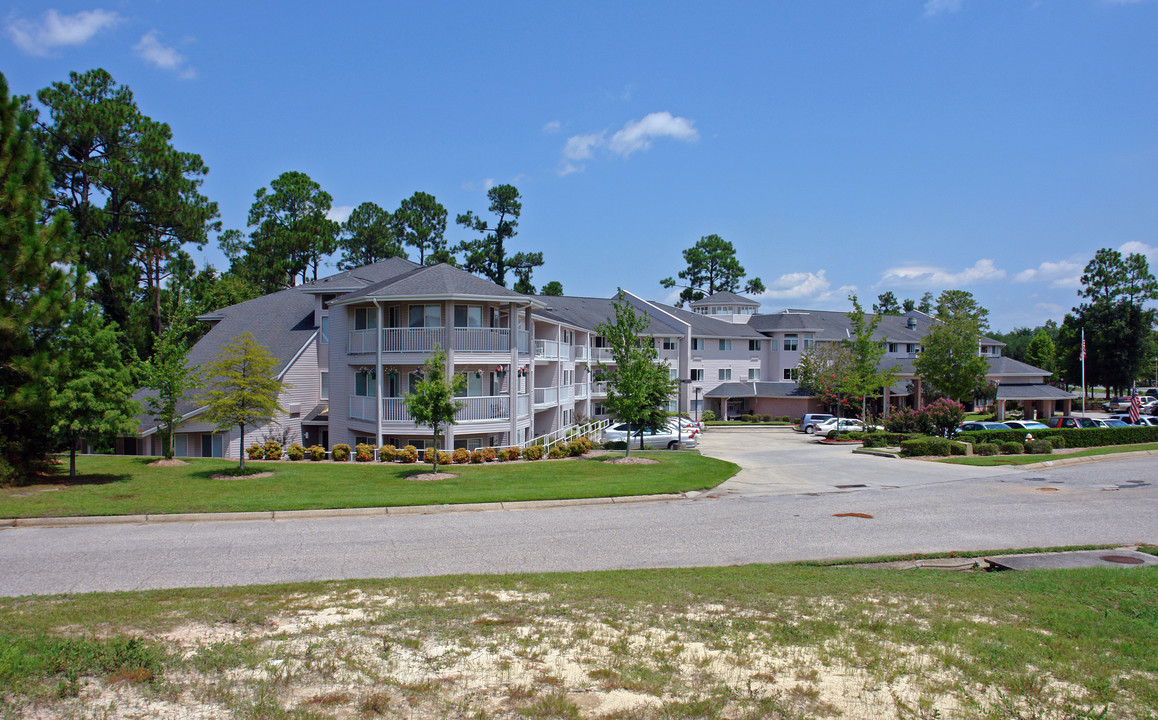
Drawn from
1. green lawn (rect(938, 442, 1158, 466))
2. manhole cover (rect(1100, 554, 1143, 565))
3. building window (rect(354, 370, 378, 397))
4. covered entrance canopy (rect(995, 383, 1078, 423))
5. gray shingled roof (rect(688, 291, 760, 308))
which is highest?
gray shingled roof (rect(688, 291, 760, 308))

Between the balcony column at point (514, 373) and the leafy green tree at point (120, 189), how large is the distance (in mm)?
24412

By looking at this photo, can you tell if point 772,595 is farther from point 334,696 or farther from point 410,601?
point 334,696

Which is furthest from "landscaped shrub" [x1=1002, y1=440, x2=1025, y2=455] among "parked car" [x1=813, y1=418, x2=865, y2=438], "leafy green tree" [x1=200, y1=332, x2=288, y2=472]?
"leafy green tree" [x1=200, y1=332, x2=288, y2=472]

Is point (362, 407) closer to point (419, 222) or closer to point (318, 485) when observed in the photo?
point (318, 485)

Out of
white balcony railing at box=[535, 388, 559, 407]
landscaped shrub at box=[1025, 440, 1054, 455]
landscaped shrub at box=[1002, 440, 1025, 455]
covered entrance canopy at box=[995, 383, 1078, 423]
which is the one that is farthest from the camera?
covered entrance canopy at box=[995, 383, 1078, 423]

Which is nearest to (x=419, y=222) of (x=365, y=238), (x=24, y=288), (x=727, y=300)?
(x=365, y=238)

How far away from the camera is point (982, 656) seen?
22.4 ft

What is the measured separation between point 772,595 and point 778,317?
6108 cm

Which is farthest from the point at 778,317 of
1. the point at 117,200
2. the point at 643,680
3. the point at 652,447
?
the point at 643,680

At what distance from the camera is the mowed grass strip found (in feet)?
54.3

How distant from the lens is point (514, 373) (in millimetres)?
30766

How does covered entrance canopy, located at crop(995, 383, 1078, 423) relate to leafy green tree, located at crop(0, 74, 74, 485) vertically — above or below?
below

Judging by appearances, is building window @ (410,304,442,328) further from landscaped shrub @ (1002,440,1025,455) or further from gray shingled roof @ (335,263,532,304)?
landscaped shrub @ (1002,440,1025,455)

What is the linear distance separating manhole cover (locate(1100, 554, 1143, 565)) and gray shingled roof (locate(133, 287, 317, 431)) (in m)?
31.3
